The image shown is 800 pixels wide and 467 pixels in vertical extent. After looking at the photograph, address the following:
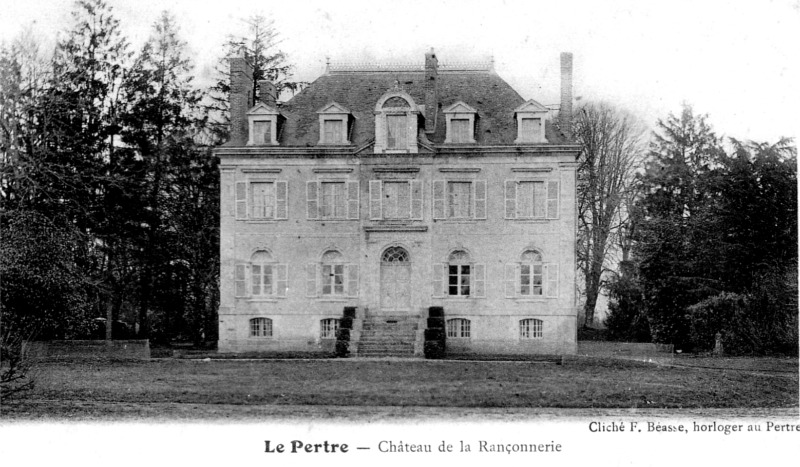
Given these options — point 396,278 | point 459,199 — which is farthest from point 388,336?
point 459,199

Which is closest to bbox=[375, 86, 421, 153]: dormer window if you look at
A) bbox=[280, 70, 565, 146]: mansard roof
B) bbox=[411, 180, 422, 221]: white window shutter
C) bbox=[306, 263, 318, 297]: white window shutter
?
bbox=[280, 70, 565, 146]: mansard roof

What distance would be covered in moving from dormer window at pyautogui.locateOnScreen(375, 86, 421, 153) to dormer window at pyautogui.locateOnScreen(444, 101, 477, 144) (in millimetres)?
1081

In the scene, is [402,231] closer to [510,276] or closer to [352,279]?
[352,279]

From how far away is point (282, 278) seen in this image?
28.4 metres

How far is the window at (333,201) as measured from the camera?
Result: 28281 mm

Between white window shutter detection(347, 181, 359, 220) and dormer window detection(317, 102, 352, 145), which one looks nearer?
white window shutter detection(347, 181, 359, 220)

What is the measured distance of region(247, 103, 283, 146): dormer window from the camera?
28516 mm

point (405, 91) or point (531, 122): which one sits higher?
Result: point (405, 91)

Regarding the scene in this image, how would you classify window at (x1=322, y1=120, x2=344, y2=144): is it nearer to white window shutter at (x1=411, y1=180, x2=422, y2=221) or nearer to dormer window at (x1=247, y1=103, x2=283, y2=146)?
dormer window at (x1=247, y1=103, x2=283, y2=146)

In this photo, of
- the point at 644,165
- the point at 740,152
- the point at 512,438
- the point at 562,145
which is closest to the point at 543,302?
the point at 562,145

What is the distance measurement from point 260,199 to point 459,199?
6552 millimetres

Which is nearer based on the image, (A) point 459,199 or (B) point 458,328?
(A) point 459,199

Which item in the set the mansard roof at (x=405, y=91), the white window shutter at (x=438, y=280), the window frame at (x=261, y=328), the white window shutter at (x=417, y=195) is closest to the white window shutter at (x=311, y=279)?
the window frame at (x=261, y=328)

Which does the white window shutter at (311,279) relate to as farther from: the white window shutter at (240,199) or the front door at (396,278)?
the white window shutter at (240,199)
